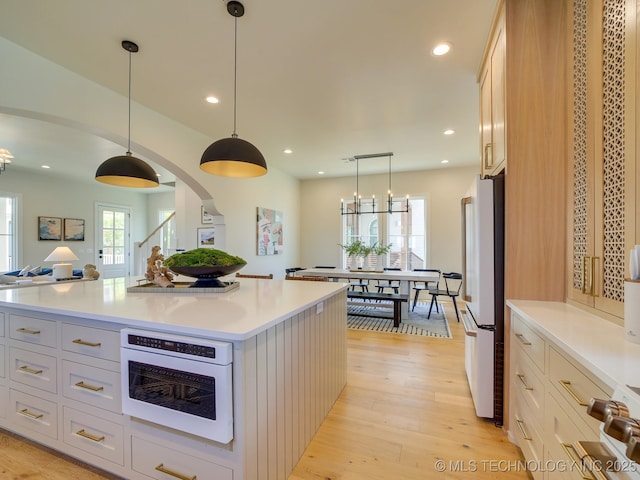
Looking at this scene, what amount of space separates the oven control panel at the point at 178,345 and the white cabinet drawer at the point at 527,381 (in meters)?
1.40

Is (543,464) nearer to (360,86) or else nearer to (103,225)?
(360,86)

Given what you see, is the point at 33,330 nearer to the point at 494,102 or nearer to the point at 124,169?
the point at 124,169

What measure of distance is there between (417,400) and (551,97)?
7.52 feet

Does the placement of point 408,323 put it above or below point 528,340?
below

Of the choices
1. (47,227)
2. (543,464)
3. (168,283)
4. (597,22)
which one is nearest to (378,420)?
(543,464)

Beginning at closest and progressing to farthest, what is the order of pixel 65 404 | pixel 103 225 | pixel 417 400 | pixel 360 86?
pixel 65 404, pixel 417 400, pixel 360 86, pixel 103 225

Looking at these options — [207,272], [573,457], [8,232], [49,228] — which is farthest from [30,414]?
[49,228]

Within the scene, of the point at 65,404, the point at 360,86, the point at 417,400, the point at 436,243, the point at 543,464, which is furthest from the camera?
the point at 436,243

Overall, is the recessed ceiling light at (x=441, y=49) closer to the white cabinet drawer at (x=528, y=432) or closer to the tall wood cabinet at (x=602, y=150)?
the tall wood cabinet at (x=602, y=150)

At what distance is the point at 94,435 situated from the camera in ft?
4.91

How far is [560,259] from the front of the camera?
1718 millimetres

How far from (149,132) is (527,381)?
4.17 m

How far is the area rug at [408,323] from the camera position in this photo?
13.2ft

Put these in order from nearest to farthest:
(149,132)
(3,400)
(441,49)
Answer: (3,400)
(441,49)
(149,132)
